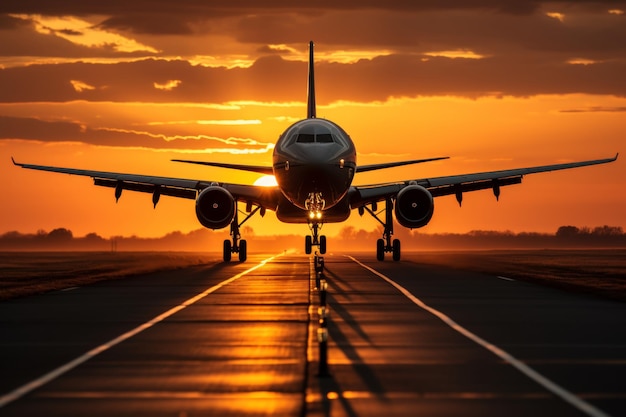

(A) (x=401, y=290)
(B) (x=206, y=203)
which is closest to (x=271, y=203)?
(B) (x=206, y=203)

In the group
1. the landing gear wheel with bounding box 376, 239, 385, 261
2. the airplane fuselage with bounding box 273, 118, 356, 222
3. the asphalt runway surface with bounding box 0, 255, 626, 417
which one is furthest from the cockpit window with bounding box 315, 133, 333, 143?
the asphalt runway surface with bounding box 0, 255, 626, 417

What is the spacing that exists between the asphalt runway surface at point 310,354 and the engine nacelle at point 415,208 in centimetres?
1919

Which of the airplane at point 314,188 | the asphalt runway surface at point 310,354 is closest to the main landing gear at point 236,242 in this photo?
the airplane at point 314,188

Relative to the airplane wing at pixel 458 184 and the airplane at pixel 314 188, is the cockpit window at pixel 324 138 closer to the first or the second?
the airplane at pixel 314 188

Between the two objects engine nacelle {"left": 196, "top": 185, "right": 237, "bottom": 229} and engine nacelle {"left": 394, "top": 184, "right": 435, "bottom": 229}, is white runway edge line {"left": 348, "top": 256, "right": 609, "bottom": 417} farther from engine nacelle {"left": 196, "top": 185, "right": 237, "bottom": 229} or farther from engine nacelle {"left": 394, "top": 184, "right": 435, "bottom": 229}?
engine nacelle {"left": 196, "top": 185, "right": 237, "bottom": 229}

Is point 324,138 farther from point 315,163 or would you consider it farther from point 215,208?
point 215,208

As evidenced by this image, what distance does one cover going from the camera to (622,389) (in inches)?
521

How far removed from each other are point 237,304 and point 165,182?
1061 inches

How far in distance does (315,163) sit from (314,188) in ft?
4.32

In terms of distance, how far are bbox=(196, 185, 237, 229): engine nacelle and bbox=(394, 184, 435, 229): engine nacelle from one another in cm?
716

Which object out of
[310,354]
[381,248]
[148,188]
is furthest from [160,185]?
[310,354]

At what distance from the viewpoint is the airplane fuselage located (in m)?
42.9

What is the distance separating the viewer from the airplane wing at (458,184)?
5216 centimetres

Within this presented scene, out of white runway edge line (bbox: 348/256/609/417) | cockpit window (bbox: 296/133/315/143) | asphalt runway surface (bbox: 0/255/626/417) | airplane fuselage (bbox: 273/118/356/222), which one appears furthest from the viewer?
cockpit window (bbox: 296/133/315/143)
